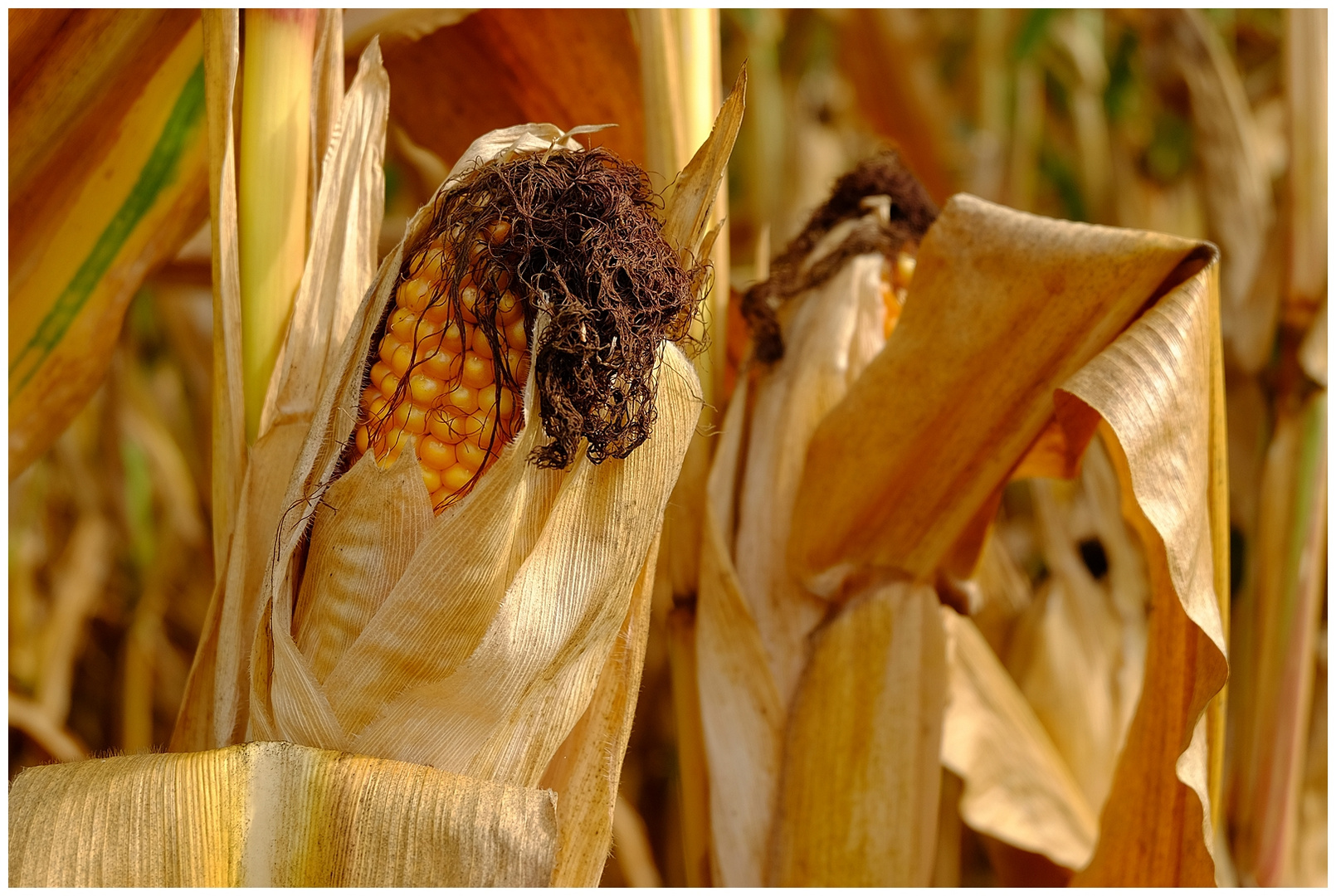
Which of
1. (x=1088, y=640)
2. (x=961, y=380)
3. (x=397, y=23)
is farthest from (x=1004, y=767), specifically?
(x=397, y=23)

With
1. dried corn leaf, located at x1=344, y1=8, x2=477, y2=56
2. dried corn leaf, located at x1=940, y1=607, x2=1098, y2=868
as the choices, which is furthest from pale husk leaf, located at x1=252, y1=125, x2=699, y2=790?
dried corn leaf, located at x1=940, y1=607, x2=1098, y2=868

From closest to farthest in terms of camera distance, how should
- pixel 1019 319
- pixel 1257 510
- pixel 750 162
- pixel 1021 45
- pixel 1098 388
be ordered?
pixel 1098 388 < pixel 1019 319 < pixel 1257 510 < pixel 1021 45 < pixel 750 162

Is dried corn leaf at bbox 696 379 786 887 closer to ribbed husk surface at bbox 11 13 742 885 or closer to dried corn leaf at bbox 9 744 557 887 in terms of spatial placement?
ribbed husk surface at bbox 11 13 742 885

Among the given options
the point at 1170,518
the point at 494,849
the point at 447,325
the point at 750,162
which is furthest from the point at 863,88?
the point at 494,849

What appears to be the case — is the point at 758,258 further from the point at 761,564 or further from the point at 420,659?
the point at 420,659

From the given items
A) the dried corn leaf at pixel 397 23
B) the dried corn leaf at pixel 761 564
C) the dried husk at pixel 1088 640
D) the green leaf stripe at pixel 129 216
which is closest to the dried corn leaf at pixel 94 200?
the green leaf stripe at pixel 129 216

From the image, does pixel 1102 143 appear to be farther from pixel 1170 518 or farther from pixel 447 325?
pixel 447 325

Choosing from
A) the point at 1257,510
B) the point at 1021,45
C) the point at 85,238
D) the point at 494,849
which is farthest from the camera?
the point at 1021,45
